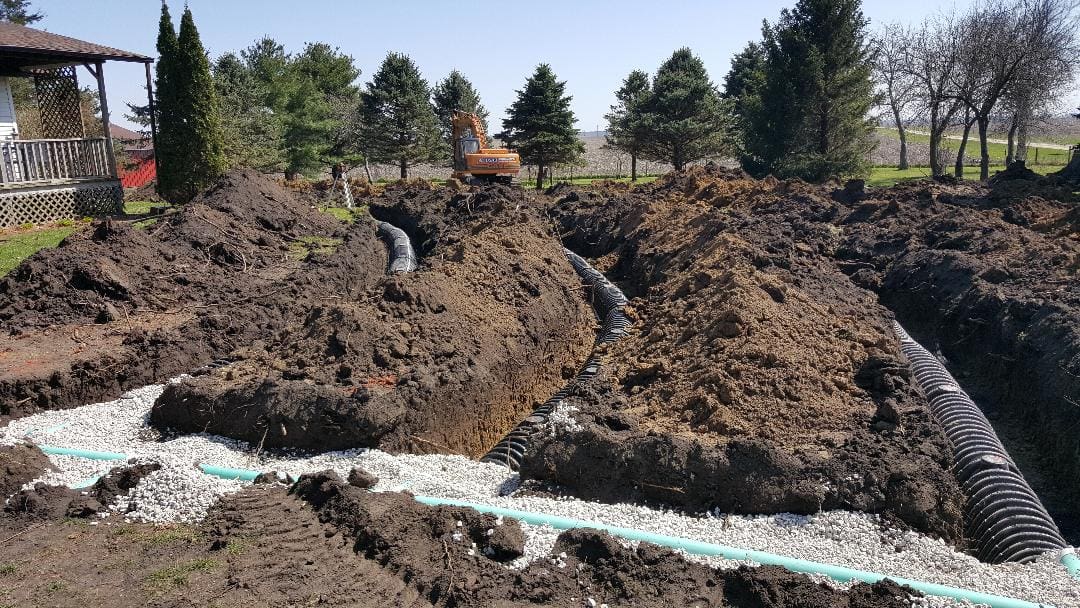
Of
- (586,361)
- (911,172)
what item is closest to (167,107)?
(586,361)

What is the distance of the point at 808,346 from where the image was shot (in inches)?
267

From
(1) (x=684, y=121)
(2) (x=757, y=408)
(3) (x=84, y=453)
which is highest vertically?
(1) (x=684, y=121)

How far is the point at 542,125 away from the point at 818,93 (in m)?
11.9

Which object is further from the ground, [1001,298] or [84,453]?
[1001,298]

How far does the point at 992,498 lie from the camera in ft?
15.9

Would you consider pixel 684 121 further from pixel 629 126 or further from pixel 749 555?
pixel 749 555

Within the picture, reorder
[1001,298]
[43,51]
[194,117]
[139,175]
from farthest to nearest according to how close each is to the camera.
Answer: [139,175]
[194,117]
[43,51]
[1001,298]

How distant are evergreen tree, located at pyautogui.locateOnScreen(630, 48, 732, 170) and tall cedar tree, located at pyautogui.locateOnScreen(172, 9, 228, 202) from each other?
18.9 meters

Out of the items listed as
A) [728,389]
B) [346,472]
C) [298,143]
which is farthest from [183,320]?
[298,143]

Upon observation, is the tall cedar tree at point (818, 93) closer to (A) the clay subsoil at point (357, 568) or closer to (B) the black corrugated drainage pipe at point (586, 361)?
(B) the black corrugated drainage pipe at point (586, 361)

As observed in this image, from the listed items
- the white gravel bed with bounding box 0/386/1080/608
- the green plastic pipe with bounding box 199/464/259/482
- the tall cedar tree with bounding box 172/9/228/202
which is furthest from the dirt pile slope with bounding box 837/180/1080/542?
the tall cedar tree with bounding box 172/9/228/202

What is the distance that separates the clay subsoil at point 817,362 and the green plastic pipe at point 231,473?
205cm

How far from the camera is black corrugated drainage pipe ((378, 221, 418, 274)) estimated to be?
12.6 metres

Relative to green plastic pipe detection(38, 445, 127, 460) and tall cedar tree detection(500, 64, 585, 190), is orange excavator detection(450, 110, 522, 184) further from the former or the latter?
green plastic pipe detection(38, 445, 127, 460)
